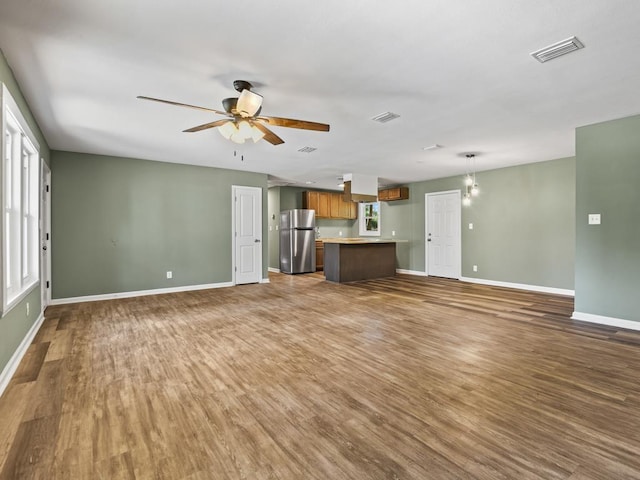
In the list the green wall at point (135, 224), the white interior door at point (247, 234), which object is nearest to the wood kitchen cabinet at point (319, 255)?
the white interior door at point (247, 234)

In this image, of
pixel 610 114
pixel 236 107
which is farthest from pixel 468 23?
pixel 610 114

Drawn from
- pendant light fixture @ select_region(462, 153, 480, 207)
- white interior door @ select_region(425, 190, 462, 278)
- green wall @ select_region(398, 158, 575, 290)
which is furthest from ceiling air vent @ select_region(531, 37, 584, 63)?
white interior door @ select_region(425, 190, 462, 278)

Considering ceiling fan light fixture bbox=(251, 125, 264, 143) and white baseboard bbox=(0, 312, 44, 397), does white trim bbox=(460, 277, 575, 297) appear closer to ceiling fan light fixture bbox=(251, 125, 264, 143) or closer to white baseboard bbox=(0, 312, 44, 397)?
ceiling fan light fixture bbox=(251, 125, 264, 143)

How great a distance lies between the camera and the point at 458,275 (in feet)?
24.9

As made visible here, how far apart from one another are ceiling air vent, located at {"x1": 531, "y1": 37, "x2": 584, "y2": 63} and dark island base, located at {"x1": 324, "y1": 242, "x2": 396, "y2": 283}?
16.7 feet

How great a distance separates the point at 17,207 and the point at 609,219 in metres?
6.45

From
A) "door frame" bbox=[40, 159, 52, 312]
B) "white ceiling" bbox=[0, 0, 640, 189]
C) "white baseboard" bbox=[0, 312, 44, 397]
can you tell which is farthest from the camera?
"door frame" bbox=[40, 159, 52, 312]

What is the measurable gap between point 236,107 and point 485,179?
5.96 m

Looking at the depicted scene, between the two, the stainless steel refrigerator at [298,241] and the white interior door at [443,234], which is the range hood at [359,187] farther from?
the stainless steel refrigerator at [298,241]

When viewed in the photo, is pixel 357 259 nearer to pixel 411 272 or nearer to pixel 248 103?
pixel 411 272

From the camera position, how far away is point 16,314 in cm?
297

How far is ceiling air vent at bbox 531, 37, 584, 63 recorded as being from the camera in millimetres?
2285

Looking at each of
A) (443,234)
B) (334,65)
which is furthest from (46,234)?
(443,234)

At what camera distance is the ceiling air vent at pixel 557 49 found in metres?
2.29
